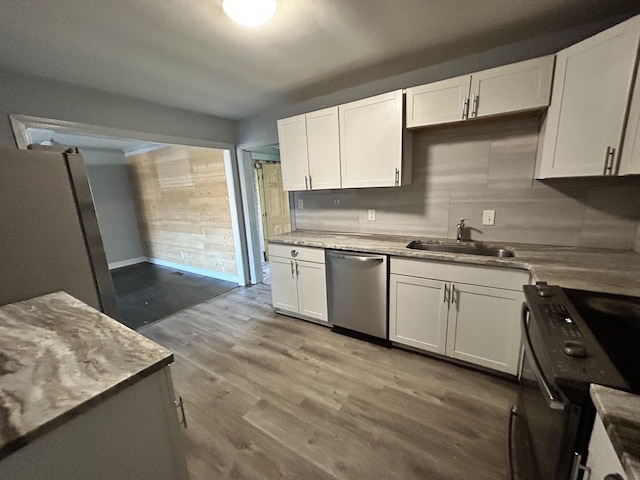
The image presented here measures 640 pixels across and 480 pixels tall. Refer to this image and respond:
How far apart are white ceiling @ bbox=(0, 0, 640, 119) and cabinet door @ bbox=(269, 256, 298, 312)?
180 centimetres

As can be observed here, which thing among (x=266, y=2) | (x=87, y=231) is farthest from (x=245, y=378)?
(x=266, y=2)

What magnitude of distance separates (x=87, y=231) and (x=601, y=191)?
135 inches

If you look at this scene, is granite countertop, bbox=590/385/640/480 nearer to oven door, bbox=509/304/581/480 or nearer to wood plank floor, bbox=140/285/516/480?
oven door, bbox=509/304/581/480

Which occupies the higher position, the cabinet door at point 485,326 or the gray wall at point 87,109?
the gray wall at point 87,109

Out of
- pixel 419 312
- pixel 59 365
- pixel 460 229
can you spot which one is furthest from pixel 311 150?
pixel 59 365

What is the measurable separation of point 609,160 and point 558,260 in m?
0.63

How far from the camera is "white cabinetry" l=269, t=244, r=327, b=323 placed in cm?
258

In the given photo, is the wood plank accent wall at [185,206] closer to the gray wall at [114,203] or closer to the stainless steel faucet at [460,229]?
the gray wall at [114,203]

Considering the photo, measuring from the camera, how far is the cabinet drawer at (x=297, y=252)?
2525 mm

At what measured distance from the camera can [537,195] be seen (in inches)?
79.4

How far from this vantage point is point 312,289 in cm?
266

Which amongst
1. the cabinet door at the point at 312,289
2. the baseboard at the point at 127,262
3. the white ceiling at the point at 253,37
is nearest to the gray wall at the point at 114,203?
the baseboard at the point at 127,262

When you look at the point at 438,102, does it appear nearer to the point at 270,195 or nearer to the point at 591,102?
the point at 591,102

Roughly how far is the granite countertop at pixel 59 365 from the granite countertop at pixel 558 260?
5.71ft
